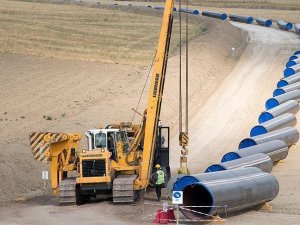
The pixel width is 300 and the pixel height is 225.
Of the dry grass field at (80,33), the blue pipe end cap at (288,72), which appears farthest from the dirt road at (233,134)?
the dry grass field at (80,33)

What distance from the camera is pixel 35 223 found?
27453 mm

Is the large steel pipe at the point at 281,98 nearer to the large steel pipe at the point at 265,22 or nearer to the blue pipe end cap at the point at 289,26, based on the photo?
the blue pipe end cap at the point at 289,26

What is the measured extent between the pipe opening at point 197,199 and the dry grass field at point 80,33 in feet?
124

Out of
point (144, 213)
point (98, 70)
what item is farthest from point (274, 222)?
point (98, 70)

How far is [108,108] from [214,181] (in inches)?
932

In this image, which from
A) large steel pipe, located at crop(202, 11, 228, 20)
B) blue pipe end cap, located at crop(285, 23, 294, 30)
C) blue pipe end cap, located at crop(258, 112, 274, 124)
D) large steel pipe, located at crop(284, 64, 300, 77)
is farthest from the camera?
large steel pipe, located at crop(202, 11, 228, 20)

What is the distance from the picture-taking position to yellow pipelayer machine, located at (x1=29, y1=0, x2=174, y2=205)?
29.9 meters

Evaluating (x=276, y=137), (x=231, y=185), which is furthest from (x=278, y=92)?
(x=231, y=185)

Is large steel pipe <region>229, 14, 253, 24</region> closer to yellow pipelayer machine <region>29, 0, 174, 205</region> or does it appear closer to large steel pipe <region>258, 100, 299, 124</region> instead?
large steel pipe <region>258, 100, 299, 124</region>

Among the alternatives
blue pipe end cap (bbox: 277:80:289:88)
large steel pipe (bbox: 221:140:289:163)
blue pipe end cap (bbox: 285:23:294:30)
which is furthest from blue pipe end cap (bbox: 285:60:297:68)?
blue pipe end cap (bbox: 285:23:294:30)

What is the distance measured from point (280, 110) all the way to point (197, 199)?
2068 centimetres

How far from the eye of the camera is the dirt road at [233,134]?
28.3 metres

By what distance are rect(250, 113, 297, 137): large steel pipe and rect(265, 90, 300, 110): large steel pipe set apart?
443cm

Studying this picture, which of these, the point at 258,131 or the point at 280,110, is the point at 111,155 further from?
the point at 280,110
